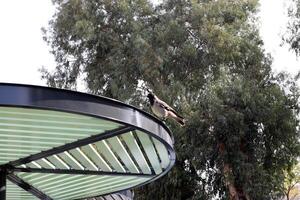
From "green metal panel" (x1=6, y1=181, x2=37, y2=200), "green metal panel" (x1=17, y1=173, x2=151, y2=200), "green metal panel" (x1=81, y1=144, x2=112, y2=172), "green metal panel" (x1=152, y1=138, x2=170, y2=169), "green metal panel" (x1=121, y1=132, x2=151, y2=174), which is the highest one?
"green metal panel" (x1=6, y1=181, x2=37, y2=200)

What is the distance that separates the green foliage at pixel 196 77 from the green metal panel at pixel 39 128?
27.6 feet

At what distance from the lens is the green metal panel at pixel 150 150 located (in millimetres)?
5856

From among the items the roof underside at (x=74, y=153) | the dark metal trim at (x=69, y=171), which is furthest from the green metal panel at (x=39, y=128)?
the dark metal trim at (x=69, y=171)

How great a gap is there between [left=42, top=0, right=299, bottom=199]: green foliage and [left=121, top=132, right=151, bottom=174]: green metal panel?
22.6ft

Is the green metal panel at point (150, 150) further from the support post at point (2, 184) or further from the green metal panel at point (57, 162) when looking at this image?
the support post at point (2, 184)

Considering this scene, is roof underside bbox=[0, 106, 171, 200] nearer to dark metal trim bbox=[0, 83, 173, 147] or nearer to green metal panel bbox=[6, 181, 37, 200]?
green metal panel bbox=[6, 181, 37, 200]

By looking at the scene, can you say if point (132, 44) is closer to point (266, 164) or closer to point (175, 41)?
point (175, 41)

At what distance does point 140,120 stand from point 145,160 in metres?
1.79

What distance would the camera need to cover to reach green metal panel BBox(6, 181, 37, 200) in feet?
26.0

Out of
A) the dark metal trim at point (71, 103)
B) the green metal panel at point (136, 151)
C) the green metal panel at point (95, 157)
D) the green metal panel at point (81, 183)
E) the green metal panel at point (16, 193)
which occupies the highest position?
the green metal panel at point (16, 193)

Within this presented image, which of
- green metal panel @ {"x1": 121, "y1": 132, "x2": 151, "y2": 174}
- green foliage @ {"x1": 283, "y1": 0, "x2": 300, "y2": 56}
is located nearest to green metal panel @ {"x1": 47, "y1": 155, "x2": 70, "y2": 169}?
green metal panel @ {"x1": 121, "y1": 132, "x2": 151, "y2": 174}

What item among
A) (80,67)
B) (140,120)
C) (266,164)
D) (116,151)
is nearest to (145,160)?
(116,151)

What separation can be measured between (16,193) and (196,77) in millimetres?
8271

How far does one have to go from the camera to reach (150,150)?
6.47m
